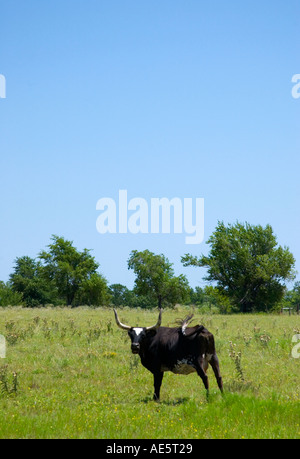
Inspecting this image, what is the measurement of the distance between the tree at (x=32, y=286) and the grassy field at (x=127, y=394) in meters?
68.5

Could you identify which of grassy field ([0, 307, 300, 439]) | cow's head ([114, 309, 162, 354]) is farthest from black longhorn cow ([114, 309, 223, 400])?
grassy field ([0, 307, 300, 439])

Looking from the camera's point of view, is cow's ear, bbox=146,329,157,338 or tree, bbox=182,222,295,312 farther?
tree, bbox=182,222,295,312

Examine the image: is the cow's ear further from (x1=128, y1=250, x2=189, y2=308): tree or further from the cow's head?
(x1=128, y1=250, x2=189, y2=308): tree

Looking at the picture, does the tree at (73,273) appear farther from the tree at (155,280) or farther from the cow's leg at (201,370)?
the cow's leg at (201,370)

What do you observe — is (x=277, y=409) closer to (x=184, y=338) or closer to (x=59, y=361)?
(x=184, y=338)

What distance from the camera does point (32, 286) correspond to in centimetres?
8725

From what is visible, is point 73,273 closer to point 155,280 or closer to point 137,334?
point 155,280

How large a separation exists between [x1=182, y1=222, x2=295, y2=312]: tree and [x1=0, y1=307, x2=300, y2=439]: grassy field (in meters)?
44.1

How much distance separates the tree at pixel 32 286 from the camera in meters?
86.9

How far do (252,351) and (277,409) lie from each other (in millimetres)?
7961

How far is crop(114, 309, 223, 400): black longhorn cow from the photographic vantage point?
1116 centimetres

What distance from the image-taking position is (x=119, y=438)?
8484 millimetres

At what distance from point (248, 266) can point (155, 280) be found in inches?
1270
